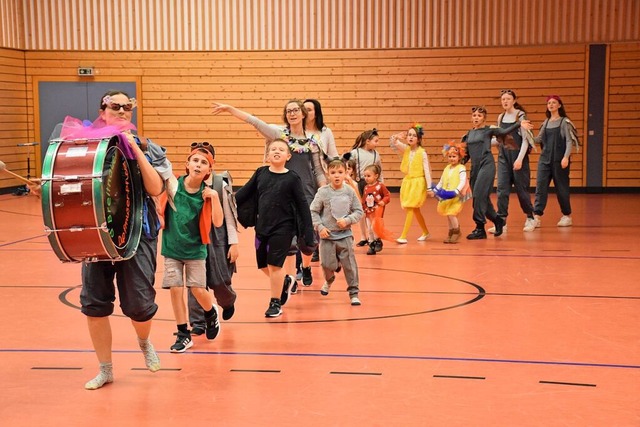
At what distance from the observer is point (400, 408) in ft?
15.0

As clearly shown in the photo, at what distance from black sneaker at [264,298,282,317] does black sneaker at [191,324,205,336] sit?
0.69 meters

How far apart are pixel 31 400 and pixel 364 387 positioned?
1852 millimetres

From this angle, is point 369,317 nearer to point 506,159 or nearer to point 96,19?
point 506,159

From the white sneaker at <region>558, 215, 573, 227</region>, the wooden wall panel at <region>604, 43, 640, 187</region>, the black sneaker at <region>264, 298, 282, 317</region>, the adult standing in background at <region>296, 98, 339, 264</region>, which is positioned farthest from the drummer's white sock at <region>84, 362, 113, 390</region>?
the wooden wall panel at <region>604, 43, 640, 187</region>

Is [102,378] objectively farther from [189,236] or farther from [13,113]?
[13,113]

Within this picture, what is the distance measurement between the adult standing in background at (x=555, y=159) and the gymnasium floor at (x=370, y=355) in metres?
3.89

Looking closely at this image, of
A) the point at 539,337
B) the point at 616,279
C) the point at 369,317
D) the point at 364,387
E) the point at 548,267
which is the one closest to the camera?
the point at 364,387

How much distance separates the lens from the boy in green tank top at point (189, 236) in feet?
19.3

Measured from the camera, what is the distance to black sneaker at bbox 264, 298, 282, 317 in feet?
22.8

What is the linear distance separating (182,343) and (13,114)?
15.6 m

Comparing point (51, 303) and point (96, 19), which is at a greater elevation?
point (96, 19)

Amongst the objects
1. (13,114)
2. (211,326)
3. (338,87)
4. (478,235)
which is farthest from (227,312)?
(13,114)

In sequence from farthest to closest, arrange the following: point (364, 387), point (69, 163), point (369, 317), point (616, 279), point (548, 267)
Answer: point (548, 267) → point (616, 279) → point (369, 317) → point (364, 387) → point (69, 163)

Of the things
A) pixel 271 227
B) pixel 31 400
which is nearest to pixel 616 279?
pixel 271 227
